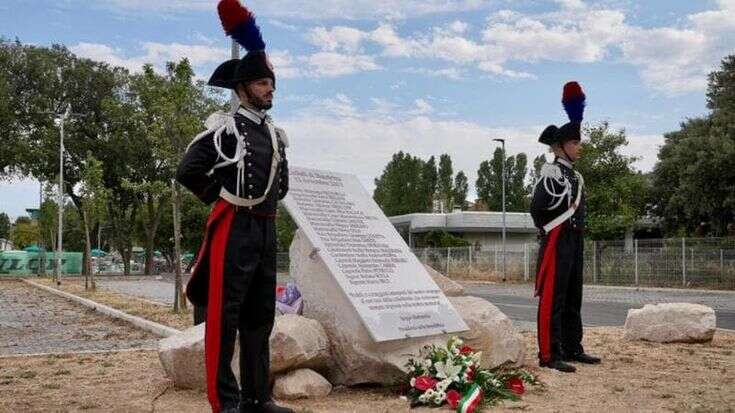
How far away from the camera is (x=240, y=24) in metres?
5.09

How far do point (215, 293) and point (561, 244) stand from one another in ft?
12.6

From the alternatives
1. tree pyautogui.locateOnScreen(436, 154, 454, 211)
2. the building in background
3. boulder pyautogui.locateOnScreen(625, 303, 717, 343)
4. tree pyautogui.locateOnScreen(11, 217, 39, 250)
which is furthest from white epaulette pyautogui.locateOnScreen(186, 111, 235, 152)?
tree pyautogui.locateOnScreen(11, 217, 39, 250)

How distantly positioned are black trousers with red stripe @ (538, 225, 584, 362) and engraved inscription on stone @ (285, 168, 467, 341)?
39.7 inches

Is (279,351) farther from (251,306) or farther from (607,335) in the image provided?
(607,335)

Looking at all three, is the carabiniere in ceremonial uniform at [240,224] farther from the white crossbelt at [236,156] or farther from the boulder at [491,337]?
the boulder at [491,337]

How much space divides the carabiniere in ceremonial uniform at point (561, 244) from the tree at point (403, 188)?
56.4 m

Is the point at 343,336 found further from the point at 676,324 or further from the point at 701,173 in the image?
the point at 701,173

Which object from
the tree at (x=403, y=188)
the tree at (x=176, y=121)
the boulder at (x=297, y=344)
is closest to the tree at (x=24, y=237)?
the tree at (x=403, y=188)

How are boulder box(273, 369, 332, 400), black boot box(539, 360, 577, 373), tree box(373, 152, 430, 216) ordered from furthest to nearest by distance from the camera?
tree box(373, 152, 430, 216) < black boot box(539, 360, 577, 373) < boulder box(273, 369, 332, 400)

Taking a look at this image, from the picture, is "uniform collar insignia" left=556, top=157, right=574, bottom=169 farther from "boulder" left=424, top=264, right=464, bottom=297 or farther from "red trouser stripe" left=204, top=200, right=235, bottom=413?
"red trouser stripe" left=204, top=200, right=235, bottom=413

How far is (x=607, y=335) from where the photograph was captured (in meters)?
10.8

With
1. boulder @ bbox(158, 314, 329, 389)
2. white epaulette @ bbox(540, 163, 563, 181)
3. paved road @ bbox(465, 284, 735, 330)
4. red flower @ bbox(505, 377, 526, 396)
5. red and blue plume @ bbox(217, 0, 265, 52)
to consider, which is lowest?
paved road @ bbox(465, 284, 735, 330)

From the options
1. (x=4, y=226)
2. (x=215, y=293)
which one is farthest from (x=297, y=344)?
(x=4, y=226)

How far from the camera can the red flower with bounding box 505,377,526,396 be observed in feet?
19.8
